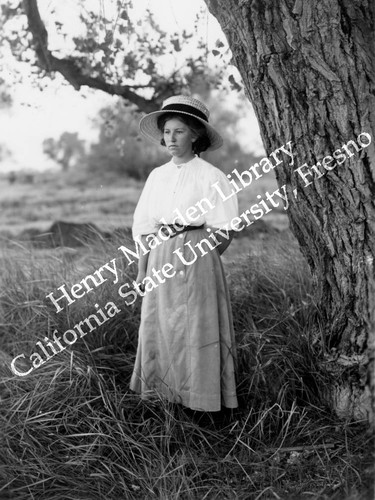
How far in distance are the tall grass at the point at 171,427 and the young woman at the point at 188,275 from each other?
0.54 ft

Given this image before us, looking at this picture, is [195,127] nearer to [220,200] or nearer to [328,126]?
[220,200]

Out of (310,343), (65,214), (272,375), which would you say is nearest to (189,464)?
(272,375)

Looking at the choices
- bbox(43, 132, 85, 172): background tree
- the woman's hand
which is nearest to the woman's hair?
the woman's hand

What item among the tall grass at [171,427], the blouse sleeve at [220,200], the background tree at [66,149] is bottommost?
the tall grass at [171,427]

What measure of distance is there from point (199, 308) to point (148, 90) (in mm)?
2298

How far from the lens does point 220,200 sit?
9.52 ft

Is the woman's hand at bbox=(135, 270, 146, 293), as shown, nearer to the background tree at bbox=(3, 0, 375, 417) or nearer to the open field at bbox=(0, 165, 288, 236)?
the background tree at bbox=(3, 0, 375, 417)

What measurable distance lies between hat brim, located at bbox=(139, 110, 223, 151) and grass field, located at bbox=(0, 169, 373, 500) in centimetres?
100

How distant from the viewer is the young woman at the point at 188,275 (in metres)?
2.97

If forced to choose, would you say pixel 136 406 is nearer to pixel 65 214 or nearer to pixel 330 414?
pixel 330 414

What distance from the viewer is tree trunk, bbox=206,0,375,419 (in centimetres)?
261

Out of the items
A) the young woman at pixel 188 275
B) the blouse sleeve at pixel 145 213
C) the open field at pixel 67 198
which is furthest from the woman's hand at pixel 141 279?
the open field at pixel 67 198

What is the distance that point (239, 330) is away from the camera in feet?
A: 11.9

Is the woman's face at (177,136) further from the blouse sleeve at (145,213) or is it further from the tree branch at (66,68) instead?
the tree branch at (66,68)
